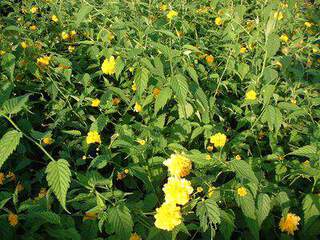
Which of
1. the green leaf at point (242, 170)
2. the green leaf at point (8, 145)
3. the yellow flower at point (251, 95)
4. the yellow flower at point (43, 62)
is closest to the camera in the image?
Answer: the green leaf at point (8, 145)

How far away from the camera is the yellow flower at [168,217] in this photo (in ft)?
4.50

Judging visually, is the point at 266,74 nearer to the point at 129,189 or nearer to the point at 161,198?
the point at 161,198

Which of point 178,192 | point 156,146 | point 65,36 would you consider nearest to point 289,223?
point 178,192

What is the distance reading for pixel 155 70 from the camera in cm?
192

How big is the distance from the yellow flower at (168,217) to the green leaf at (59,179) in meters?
0.39

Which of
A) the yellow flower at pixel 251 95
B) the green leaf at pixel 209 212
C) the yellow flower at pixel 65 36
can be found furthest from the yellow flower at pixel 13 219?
the yellow flower at pixel 65 36

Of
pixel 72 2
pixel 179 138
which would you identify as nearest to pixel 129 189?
pixel 179 138

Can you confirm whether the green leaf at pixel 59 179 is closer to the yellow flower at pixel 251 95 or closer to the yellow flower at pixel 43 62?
the yellow flower at pixel 43 62

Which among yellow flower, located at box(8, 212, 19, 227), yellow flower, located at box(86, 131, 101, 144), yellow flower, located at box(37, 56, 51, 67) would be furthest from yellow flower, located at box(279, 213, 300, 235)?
yellow flower, located at box(37, 56, 51, 67)

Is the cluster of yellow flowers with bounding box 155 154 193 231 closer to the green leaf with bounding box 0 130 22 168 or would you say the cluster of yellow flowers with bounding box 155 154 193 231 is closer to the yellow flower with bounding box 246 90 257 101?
the green leaf with bounding box 0 130 22 168

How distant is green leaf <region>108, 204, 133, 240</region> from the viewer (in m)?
1.37

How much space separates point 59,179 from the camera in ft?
4.17

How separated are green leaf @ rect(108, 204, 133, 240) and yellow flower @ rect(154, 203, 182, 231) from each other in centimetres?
12

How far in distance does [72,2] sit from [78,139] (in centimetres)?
196
